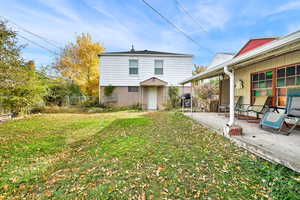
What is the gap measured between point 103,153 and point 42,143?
2.23 meters

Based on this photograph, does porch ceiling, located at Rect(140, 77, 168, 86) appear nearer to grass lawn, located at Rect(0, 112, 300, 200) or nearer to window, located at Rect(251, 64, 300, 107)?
window, located at Rect(251, 64, 300, 107)

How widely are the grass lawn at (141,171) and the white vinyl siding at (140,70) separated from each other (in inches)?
353

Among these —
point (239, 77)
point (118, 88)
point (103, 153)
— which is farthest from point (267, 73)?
point (118, 88)

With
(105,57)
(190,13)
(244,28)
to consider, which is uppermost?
(244,28)

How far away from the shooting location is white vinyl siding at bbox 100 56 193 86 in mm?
12281

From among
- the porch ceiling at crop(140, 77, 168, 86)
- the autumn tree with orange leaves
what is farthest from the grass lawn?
the autumn tree with orange leaves

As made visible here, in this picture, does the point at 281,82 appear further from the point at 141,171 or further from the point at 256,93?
the point at 141,171

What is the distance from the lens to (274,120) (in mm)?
3736

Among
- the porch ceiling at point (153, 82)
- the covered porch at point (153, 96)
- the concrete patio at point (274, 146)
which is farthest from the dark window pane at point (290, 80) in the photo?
the covered porch at point (153, 96)

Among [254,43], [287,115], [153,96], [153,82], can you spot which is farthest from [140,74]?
[287,115]

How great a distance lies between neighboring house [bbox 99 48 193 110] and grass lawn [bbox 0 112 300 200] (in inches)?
341

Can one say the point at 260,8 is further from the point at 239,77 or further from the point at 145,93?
the point at 145,93

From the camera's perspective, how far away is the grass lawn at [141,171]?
1903 millimetres

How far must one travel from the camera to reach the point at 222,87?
27.3ft
